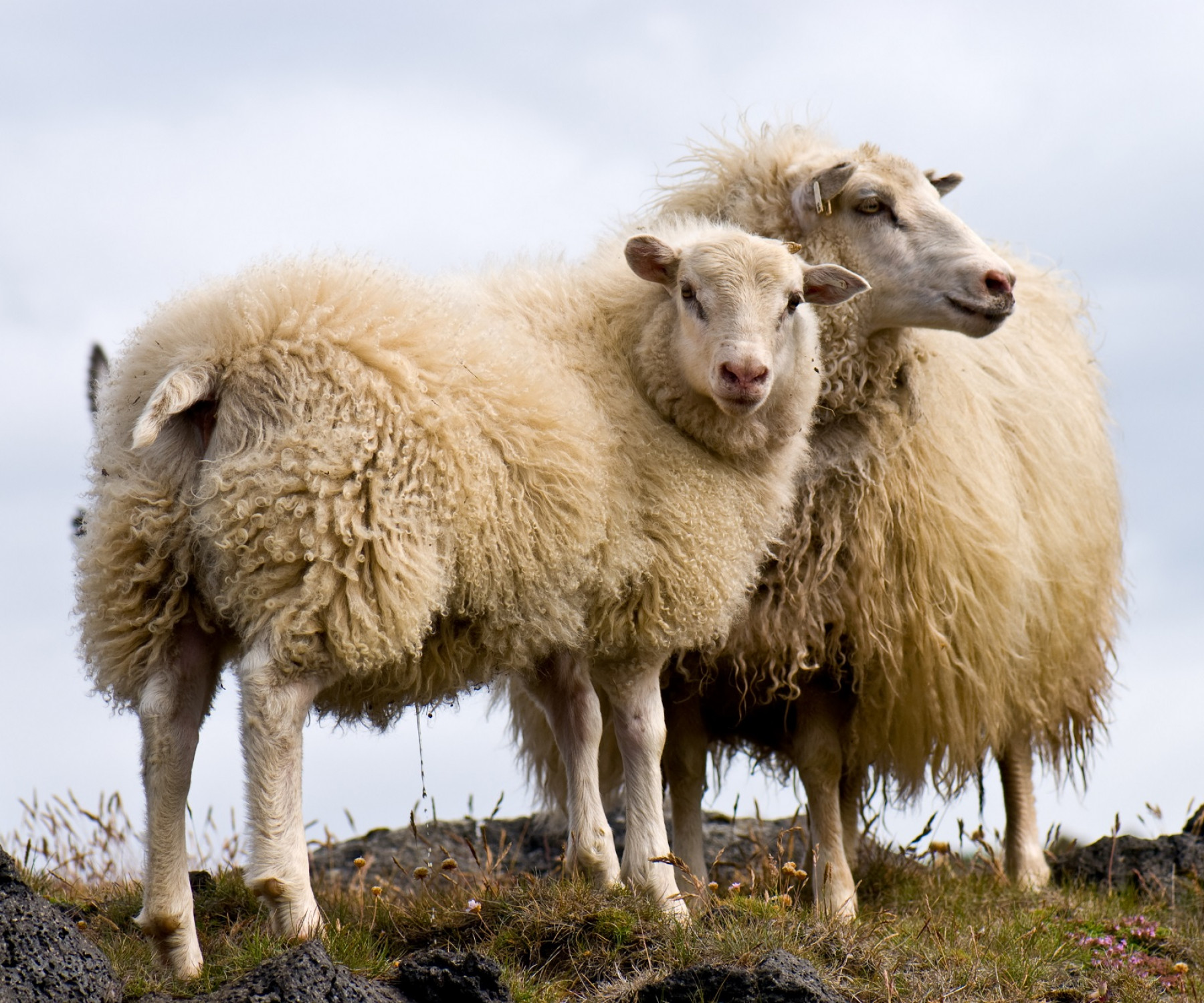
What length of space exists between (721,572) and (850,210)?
1878mm

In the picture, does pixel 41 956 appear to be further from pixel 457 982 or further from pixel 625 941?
pixel 625 941

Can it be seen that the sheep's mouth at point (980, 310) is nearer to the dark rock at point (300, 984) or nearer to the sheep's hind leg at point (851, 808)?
the sheep's hind leg at point (851, 808)

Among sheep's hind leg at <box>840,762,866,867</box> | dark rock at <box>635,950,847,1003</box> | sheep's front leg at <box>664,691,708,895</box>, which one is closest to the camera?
dark rock at <box>635,950,847,1003</box>

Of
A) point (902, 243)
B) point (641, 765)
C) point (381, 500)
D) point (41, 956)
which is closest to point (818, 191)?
point (902, 243)

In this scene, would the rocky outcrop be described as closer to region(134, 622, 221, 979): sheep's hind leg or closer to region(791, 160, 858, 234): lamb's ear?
region(791, 160, 858, 234): lamb's ear

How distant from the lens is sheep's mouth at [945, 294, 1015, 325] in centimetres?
597

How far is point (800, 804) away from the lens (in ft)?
22.8

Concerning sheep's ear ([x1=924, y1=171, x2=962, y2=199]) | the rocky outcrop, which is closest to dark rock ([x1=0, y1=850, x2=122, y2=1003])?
sheep's ear ([x1=924, y1=171, x2=962, y2=199])

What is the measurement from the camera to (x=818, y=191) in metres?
→ 6.15

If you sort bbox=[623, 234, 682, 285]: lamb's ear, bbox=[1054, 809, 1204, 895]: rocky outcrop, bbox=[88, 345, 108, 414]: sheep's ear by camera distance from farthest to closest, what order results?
1. bbox=[1054, 809, 1204, 895]: rocky outcrop
2. bbox=[88, 345, 108, 414]: sheep's ear
3. bbox=[623, 234, 682, 285]: lamb's ear

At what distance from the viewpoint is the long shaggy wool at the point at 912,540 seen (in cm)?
625

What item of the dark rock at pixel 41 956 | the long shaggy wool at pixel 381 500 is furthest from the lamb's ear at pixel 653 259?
the dark rock at pixel 41 956

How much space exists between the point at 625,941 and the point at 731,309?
2.16 meters

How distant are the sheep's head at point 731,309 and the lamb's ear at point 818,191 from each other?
0.77 metres
